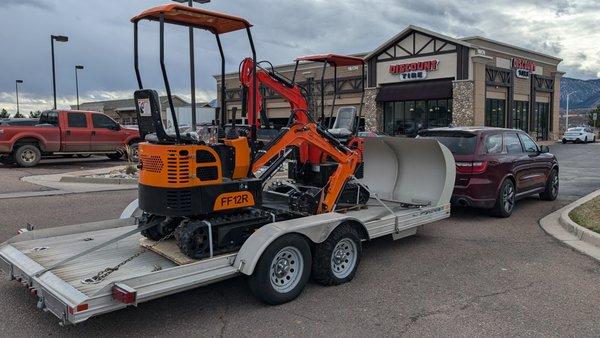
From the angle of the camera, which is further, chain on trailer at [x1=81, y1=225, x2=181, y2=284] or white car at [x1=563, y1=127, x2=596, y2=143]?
white car at [x1=563, y1=127, x2=596, y2=143]

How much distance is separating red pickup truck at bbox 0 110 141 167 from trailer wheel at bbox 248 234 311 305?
15170mm

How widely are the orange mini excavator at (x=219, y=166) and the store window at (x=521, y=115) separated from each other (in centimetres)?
3570

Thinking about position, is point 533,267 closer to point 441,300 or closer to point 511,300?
point 511,300

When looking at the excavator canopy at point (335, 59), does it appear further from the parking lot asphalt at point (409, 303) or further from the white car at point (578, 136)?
the white car at point (578, 136)

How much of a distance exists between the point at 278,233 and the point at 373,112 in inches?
1359

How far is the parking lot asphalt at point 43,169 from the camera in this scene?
1277cm

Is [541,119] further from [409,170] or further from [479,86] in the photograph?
[409,170]

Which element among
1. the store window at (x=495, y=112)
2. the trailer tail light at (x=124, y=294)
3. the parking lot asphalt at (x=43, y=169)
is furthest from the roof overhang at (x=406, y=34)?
the trailer tail light at (x=124, y=294)

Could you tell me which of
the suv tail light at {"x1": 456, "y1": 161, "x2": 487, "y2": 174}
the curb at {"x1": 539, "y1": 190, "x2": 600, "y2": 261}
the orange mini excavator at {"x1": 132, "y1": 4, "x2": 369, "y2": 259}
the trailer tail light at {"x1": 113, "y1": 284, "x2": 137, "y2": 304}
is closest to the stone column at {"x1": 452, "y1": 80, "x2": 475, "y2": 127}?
the curb at {"x1": 539, "y1": 190, "x2": 600, "y2": 261}

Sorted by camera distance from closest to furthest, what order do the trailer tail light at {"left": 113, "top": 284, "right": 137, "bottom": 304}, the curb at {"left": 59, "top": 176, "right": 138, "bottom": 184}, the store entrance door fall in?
the trailer tail light at {"left": 113, "top": 284, "right": 137, "bottom": 304} → the curb at {"left": 59, "top": 176, "right": 138, "bottom": 184} → the store entrance door

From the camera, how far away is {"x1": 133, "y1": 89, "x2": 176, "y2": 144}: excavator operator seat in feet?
16.0

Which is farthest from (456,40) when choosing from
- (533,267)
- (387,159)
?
(533,267)

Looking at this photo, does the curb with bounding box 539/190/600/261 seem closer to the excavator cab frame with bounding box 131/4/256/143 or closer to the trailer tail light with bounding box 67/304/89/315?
the excavator cab frame with bounding box 131/4/256/143

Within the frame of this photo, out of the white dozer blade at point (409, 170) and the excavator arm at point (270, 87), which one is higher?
the excavator arm at point (270, 87)
